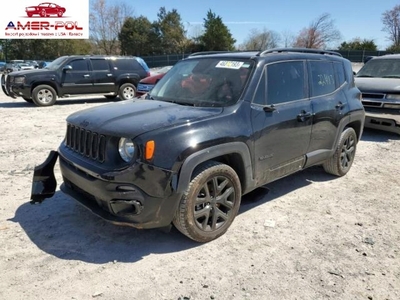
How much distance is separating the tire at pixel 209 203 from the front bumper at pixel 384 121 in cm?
558

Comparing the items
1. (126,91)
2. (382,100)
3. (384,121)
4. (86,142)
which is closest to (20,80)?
(126,91)

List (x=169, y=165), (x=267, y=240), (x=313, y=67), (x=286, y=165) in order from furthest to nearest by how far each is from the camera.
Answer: (x=313, y=67) < (x=286, y=165) < (x=267, y=240) < (x=169, y=165)

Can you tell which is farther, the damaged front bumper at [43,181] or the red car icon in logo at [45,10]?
the red car icon in logo at [45,10]

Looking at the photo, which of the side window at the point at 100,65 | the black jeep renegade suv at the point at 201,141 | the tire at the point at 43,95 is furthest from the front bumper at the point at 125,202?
the side window at the point at 100,65

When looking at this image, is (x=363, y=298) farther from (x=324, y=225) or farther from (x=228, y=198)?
(x=228, y=198)

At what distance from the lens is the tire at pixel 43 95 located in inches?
468

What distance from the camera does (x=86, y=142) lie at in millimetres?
3242

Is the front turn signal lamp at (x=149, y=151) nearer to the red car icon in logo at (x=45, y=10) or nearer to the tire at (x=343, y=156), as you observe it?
the tire at (x=343, y=156)

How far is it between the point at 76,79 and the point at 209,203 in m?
10.8

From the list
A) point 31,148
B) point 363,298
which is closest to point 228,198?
point 363,298

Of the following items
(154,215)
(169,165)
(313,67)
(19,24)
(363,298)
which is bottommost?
(363,298)

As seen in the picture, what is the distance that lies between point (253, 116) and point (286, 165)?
2.80 feet

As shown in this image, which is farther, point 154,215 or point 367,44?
point 367,44

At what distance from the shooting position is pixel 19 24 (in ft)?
92.5
